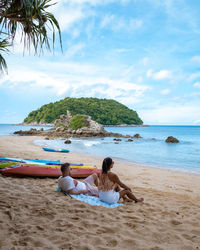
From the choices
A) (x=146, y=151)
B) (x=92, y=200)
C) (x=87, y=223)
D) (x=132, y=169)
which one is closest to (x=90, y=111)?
(x=146, y=151)

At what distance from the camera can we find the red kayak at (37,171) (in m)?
5.52

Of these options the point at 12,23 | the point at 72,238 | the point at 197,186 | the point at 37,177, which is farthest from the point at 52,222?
the point at 197,186

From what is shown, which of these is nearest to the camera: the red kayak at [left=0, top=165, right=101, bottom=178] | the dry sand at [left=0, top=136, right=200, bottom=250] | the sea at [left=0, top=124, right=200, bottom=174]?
the dry sand at [left=0, top=136, right=200, bottom=250]

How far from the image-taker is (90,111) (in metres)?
74.8

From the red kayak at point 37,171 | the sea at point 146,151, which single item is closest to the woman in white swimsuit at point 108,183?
the red kayak at point 37,171

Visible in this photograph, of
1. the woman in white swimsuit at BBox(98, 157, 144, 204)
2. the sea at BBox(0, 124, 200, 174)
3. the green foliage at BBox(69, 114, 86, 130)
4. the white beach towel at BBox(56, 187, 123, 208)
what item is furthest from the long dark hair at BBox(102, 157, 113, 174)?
the green foliage at BBox(69, 114, 86, 130)

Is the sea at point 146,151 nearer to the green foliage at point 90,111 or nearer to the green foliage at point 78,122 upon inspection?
the green foliage at point 78,122

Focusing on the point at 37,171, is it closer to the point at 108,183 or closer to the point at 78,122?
the point at 108,183

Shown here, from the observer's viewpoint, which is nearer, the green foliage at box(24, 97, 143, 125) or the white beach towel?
the white beach towel

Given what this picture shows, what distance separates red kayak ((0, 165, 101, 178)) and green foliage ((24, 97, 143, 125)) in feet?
204

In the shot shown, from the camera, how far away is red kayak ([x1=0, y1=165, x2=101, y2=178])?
552 cm

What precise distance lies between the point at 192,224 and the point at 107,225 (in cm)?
139

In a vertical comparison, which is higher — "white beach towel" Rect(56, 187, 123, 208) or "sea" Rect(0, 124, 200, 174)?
"white beach towel" Rect(56, 187, 123, 208)

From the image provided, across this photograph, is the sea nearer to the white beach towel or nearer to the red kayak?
the red kayak
